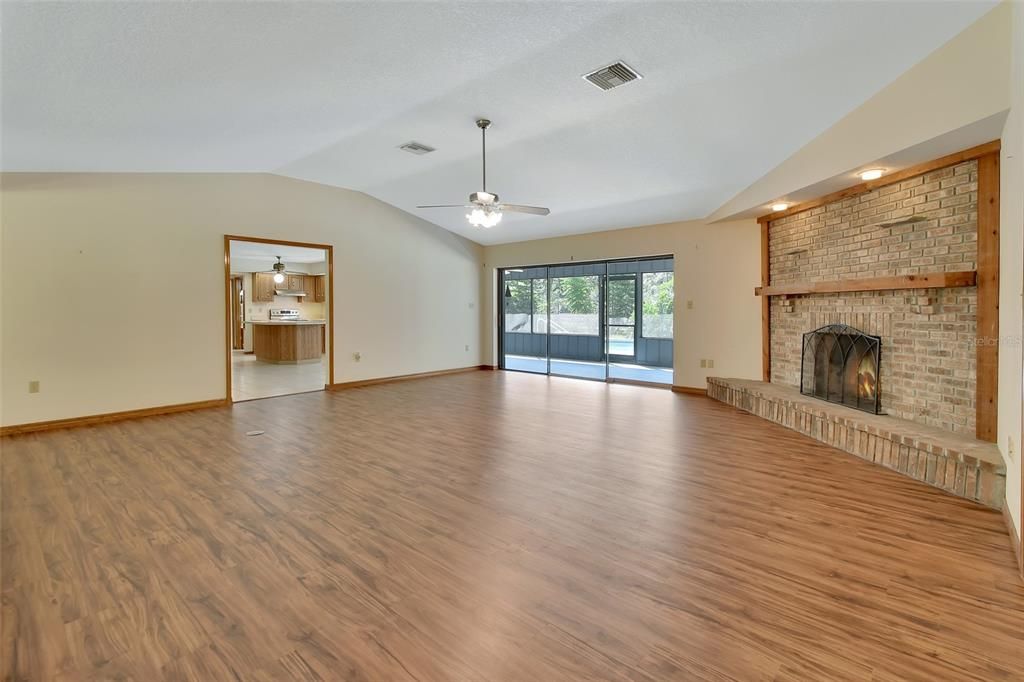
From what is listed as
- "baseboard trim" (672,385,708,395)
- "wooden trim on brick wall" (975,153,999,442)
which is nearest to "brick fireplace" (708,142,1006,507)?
"wooden trim on brick wall" (975,153,999,442)

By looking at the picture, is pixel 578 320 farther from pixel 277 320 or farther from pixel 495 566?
pixel 277 320

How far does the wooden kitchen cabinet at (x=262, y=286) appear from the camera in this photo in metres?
13.0

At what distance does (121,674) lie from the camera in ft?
5.33

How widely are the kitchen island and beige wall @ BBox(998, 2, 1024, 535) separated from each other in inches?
424

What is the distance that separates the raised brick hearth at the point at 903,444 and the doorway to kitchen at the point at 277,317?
6457mm

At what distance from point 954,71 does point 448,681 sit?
4316 mm

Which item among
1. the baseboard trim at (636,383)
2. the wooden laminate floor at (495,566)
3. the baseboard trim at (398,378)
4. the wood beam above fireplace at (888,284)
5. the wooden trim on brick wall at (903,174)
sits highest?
the wooden trim on brick wall at (903,174)

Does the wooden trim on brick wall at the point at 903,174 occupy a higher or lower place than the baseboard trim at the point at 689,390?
higher

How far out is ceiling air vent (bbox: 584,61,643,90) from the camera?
3.51m

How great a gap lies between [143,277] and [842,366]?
8.03 m

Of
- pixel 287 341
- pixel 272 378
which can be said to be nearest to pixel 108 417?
pixel 272 378

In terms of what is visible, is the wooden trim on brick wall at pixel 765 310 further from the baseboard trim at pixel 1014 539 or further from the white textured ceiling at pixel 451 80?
the baseboard trim at pixel 1014 539

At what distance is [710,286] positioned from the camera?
706 cm

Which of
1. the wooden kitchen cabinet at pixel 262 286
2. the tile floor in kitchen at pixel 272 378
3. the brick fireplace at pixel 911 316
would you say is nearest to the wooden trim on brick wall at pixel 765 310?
the brick fireplace at pixel 911 316
